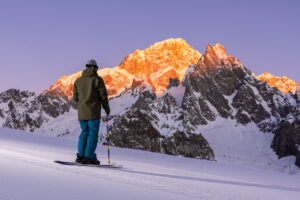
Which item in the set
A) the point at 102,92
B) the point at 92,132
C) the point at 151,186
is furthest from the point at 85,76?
the point at 151,186

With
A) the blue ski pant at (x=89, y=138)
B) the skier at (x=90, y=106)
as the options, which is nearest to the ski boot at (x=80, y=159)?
the skier at (x=90, y=106)

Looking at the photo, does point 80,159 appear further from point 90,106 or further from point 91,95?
point 91,95

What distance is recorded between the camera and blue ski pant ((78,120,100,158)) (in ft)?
31.0

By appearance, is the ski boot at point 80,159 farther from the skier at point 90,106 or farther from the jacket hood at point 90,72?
the jacket hood at point 90,72

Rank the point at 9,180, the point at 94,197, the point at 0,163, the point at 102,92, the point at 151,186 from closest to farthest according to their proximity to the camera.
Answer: the point at 94,197, the point at 9,180, the point at 151,186, the point at 0,163, the point at 102,92

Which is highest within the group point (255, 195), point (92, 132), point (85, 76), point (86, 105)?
point (85, 76)

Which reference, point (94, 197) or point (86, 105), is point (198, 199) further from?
point (86, 105)

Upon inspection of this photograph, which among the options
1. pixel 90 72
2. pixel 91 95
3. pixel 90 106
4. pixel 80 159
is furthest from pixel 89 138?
pixel 90 72

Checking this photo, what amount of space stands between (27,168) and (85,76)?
3.37 metres

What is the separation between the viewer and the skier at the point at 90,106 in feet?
30.9

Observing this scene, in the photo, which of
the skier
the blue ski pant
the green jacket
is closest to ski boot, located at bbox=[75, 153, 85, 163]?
the skier

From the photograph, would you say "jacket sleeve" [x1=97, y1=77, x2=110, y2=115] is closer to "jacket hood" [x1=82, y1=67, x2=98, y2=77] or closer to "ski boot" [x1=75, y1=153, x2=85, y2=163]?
"jacket hood" [x1=82, y1=67, x2=98, y2=77]

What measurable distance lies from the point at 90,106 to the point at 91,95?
282 mm

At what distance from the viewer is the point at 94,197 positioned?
5027 mm
